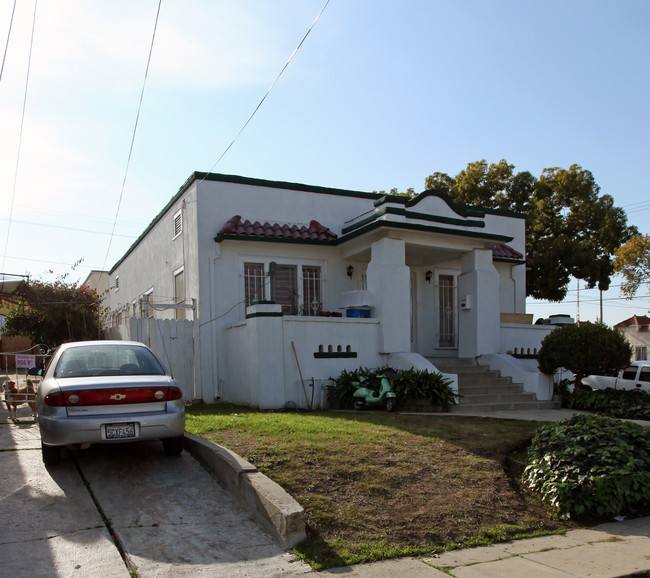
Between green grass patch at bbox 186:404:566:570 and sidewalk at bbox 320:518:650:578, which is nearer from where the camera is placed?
sidewalk at bbox 320:518:650:578

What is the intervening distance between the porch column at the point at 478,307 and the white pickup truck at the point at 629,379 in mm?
2638

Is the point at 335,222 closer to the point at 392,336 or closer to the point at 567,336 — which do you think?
the point at 392,336

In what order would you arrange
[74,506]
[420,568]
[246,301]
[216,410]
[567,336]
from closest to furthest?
[420,568] → [74,506] → [216,410] → [567,336] → [246,301]

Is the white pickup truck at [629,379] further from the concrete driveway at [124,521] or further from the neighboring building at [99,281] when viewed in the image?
the neighboring building at [99,281]

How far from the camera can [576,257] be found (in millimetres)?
Answer: 23406

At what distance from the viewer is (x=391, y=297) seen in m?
12.9

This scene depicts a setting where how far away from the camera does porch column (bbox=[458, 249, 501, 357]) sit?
1420 centimetres

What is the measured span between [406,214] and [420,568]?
9747 millimetres

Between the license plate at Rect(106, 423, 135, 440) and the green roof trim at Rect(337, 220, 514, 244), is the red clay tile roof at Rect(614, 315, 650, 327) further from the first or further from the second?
the license plate at Rect(106, 423, 135, 440)

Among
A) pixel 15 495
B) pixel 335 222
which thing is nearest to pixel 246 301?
pixel 335 222

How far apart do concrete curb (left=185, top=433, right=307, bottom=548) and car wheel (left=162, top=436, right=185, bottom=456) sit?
0.76 ft

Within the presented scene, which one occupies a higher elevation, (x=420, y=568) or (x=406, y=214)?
(x=406, y=214)

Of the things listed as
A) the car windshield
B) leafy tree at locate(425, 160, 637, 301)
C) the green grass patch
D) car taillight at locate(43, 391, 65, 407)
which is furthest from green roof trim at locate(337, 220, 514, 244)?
leafy tree at locate(425, 160, 637, 301)

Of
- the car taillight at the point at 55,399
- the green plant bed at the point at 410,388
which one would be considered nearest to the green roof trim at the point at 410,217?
the green plant bed at the point at 410,388
